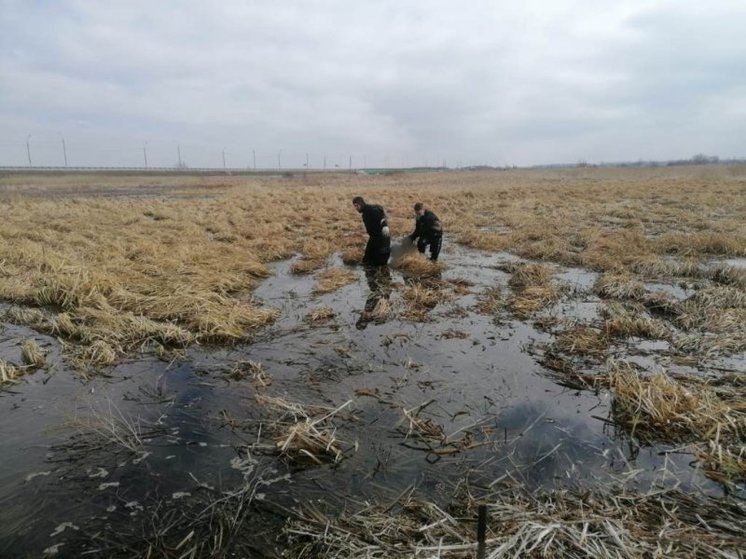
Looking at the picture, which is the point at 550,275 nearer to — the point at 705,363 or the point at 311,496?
the point at 705,363

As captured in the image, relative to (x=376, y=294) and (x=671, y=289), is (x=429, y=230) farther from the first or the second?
(x=671, y=289)

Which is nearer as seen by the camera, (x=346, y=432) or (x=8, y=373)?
(x=346, y=432)

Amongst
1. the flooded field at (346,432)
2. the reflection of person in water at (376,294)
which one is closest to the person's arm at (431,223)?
the reflection of person in water at (376,294)

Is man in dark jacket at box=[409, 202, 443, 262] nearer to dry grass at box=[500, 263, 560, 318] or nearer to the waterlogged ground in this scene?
dry grass at box=[500, 263, 560, 318]

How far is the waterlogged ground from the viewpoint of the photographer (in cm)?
318

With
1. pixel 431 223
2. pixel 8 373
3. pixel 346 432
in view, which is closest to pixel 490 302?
pixel 431 223

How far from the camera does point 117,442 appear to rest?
12.7 feet

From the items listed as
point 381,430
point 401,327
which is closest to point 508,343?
point 401,327

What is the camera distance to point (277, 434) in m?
3.98

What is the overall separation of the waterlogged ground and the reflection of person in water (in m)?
0.65

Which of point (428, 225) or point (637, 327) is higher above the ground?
point (428, 225)

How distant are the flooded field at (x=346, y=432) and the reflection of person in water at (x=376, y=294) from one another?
0.31ft

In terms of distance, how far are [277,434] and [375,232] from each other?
6653 mm

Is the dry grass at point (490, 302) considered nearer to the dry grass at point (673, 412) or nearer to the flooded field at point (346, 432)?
the flooded field at point (346, 432)
